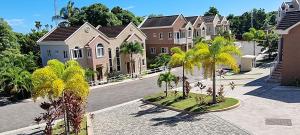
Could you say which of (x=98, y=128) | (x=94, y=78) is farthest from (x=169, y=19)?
(x=98, y=128)

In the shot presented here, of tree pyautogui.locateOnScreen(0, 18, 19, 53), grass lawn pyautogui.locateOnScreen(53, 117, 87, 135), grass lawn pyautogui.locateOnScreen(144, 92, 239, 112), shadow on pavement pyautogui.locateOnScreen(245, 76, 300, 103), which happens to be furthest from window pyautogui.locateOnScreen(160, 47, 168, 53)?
grass lawn pyautogui.locateOnScreen(53, 117, 87, 135)

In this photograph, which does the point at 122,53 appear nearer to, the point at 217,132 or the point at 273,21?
the point at 217,132

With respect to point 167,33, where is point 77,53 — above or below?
below

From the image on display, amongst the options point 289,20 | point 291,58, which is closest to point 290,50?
point 291,58

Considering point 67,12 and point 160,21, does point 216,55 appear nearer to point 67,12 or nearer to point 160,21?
point 160,21

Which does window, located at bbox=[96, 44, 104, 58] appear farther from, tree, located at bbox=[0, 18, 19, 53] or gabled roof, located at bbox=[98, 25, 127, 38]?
tree, located at bbox=[0, 18, 19, 53]

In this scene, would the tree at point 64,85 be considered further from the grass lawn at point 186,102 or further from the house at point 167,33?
the house at point 167,33

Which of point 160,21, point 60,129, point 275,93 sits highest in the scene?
point 160,21
